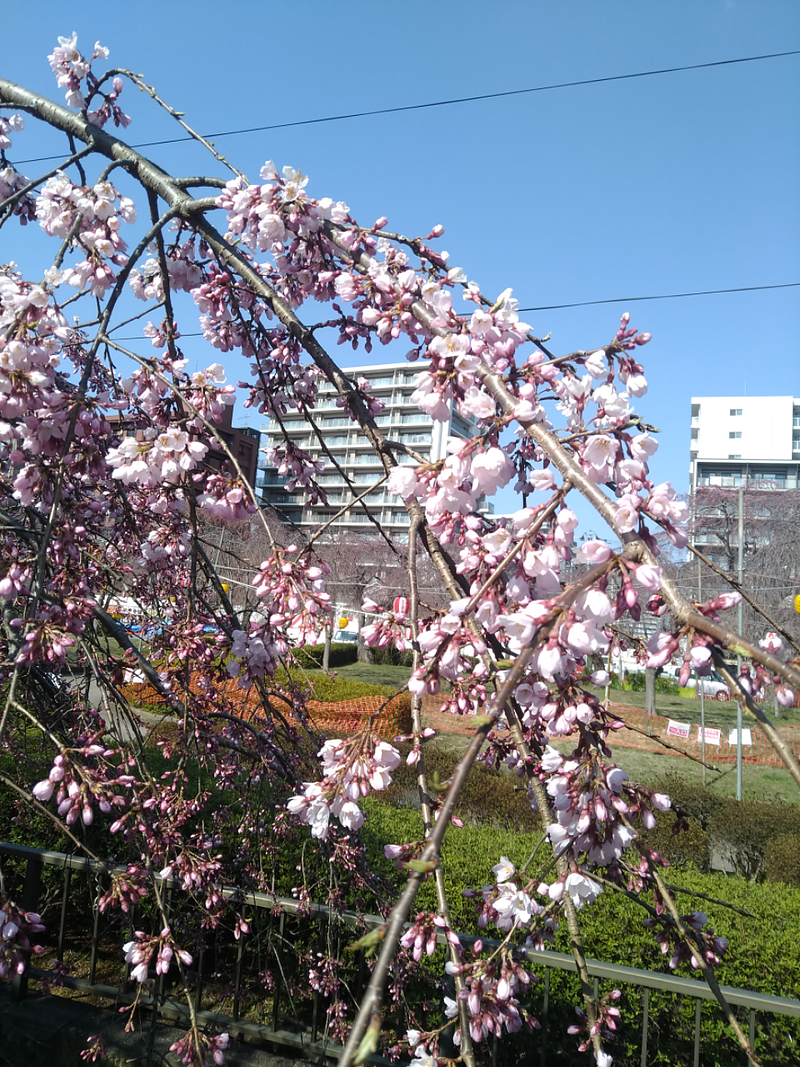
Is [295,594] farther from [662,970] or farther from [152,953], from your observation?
[662,970]

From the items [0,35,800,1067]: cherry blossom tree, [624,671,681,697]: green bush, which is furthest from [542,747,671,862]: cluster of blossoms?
[624,671,681,697]: green bush

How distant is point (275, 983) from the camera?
2.88 meters

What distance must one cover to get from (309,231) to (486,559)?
1.14 metres

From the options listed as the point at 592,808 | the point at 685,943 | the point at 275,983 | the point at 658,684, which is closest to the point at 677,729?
the point at 275,983

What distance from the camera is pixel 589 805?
1281 millimetres

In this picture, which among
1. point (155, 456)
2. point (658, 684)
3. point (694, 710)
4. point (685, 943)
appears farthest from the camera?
point (658, 684)

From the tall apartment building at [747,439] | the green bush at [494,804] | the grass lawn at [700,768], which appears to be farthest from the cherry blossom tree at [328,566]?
the tall apartment building at [747,439]

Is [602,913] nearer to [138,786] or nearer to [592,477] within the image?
[138,786]

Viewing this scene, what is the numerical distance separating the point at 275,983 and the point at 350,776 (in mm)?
2164

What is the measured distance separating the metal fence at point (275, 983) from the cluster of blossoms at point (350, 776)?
977mm

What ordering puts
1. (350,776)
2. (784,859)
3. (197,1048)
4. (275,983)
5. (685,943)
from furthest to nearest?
(784,859)
(275,983)
(197,1048)
(685,943)
(350,776)

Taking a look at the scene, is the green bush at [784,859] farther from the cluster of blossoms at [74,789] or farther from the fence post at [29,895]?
the cluster of blossoms at [74,789]

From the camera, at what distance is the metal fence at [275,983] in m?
2.39

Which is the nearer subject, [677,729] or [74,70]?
[74,70]
